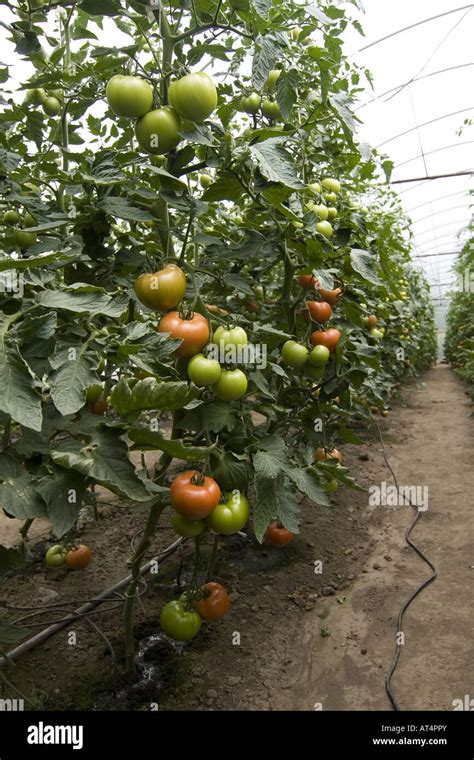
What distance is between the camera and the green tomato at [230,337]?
1.37 m

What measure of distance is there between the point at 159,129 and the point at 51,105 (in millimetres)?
871

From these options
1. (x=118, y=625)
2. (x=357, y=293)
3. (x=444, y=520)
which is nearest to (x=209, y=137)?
(x=357, y=293)

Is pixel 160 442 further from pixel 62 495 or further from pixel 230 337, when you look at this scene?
pixel 230 337

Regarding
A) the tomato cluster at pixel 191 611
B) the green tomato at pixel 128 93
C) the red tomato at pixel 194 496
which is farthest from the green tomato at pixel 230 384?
the tomato cluster at pixel 191 611

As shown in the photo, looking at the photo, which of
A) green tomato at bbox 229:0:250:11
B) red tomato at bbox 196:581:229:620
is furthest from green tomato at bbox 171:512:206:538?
green tomato at bbox 229:0:250:11

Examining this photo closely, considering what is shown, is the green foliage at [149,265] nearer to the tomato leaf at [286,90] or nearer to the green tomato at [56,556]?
the tomato leaf at [286,90]

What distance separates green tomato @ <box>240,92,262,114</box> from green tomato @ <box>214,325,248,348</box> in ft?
2.91

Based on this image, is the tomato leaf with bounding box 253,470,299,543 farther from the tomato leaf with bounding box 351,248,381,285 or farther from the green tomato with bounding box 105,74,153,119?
the green tomato with bounding box 105,74,153,119

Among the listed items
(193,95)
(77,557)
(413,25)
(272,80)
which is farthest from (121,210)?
(413,25)

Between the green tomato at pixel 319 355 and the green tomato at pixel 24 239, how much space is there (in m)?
0.96

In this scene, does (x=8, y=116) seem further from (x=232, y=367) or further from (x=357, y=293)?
(x=357, y=293)

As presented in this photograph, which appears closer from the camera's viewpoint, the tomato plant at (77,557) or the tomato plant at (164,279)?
the tomato plant at (164,279)

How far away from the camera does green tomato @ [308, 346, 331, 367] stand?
1853 mm

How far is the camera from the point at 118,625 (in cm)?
213
